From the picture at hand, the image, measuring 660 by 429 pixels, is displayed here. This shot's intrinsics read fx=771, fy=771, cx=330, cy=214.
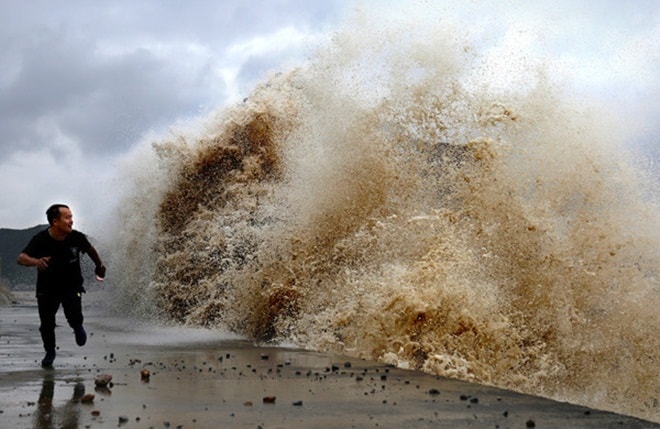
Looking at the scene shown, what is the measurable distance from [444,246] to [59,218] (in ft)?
17.1

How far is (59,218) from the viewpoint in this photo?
7477 millimetres

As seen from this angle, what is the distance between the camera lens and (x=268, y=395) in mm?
5551

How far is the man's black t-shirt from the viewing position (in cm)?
750

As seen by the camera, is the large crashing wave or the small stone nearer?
the small stone

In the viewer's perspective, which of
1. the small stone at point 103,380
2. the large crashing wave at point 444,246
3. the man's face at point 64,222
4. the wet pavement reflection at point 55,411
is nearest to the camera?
the wet pavement reflection at point 55,411

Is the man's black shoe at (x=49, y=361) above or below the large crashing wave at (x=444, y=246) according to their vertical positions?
below

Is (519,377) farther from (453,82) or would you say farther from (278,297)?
(453,82)

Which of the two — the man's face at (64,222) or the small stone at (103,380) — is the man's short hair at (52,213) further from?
the small stone at (103,380)

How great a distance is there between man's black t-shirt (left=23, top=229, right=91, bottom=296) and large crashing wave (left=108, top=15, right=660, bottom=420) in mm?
3427

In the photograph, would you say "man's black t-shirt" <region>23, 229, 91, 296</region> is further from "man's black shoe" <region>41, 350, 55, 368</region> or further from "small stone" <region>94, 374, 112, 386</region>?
"small stone" <region>94, 374, 112, 386</region>

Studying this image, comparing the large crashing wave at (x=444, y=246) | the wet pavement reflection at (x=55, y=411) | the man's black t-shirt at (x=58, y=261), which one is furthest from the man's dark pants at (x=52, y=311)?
the large crashing wave at (x=444, y=246)

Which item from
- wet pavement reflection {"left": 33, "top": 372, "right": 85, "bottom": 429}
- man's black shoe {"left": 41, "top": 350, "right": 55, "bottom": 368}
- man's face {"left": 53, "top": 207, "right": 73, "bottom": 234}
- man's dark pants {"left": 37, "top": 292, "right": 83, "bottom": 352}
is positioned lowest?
wet pavement reflection {"left": 33, "top": 372, "right": 85, "bottom": 429}

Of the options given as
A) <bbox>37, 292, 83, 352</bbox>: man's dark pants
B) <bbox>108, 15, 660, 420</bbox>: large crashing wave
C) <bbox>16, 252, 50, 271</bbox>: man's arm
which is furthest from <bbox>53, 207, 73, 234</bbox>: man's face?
<bbox>108, 15, 660, 420</bbox>: large crashing wave

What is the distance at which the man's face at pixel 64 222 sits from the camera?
7.47 m
